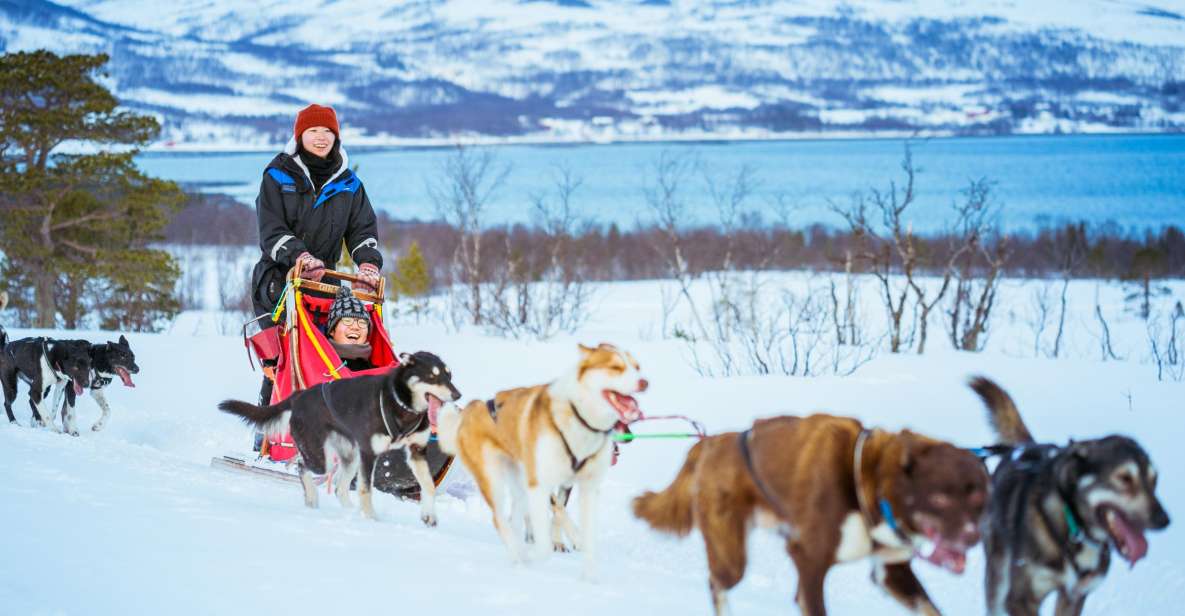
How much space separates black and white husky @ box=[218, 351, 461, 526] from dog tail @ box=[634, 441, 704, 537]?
58.3 inches

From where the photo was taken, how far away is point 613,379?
3924 mm

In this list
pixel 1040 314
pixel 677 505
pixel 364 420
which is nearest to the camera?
pixel 677 505

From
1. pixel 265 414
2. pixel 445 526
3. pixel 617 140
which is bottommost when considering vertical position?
pixel 445 526

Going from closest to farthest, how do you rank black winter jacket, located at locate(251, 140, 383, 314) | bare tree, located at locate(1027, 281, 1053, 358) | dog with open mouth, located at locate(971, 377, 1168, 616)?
dog with open mouth, located at locate(971, 377, 1168, 616), black winter jacket, located at locate(251, 140, 383, 314), bare tree, located at locate(1027, 281, 1053, 358)

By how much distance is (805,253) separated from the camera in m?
34.0

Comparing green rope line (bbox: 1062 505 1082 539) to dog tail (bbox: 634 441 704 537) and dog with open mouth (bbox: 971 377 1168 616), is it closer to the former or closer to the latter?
dog with open mouth (bbox: 971 377 1168 616)

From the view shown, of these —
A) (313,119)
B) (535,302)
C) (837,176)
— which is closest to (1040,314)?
(535,302)

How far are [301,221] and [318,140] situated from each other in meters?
0.50

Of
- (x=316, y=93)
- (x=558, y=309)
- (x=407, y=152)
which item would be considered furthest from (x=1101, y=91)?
(x=558, y=309)

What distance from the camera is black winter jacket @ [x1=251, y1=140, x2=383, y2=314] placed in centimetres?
631

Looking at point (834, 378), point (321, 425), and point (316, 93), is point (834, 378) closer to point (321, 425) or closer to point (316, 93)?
point (321, 425)

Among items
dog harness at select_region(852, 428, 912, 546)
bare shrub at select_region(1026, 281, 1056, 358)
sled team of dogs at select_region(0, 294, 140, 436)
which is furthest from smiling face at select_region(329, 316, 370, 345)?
bare shrub at select_region(1026, 281, 1056, 358)

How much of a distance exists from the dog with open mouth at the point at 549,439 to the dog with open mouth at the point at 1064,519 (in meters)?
1.27

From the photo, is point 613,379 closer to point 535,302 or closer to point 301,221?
point 301,221
